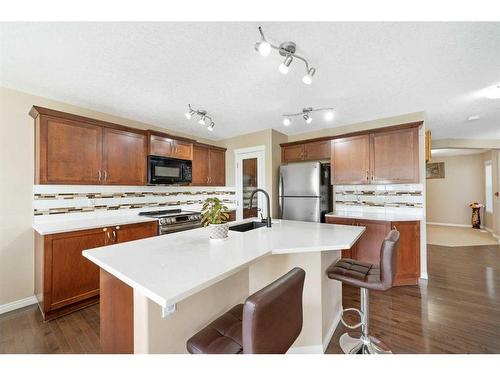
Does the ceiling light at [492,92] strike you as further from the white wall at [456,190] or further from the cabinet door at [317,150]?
the white wall at [456,190]

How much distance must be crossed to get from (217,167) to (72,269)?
9.11 feet

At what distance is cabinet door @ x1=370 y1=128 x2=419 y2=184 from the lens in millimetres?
2893

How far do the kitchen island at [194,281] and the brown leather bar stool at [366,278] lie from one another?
127 mm

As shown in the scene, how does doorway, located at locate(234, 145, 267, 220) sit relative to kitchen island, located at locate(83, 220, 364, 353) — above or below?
above

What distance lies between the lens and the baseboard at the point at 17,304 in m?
2.19

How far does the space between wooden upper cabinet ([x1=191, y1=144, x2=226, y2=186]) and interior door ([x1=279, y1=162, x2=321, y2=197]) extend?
134 centimetres

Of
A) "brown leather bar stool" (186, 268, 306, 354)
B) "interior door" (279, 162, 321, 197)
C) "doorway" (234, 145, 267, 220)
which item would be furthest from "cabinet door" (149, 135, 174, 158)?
"brown leather bar stool" (186, 268, 306, 354)

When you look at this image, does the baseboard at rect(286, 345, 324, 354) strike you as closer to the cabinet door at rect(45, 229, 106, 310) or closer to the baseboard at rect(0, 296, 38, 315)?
the cabinet door at rect(45, 229, 106, 310)

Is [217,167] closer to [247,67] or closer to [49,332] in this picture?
[247,67]

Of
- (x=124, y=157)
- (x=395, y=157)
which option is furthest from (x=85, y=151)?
(x=395, y=157)

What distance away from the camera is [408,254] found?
2.81 meters
